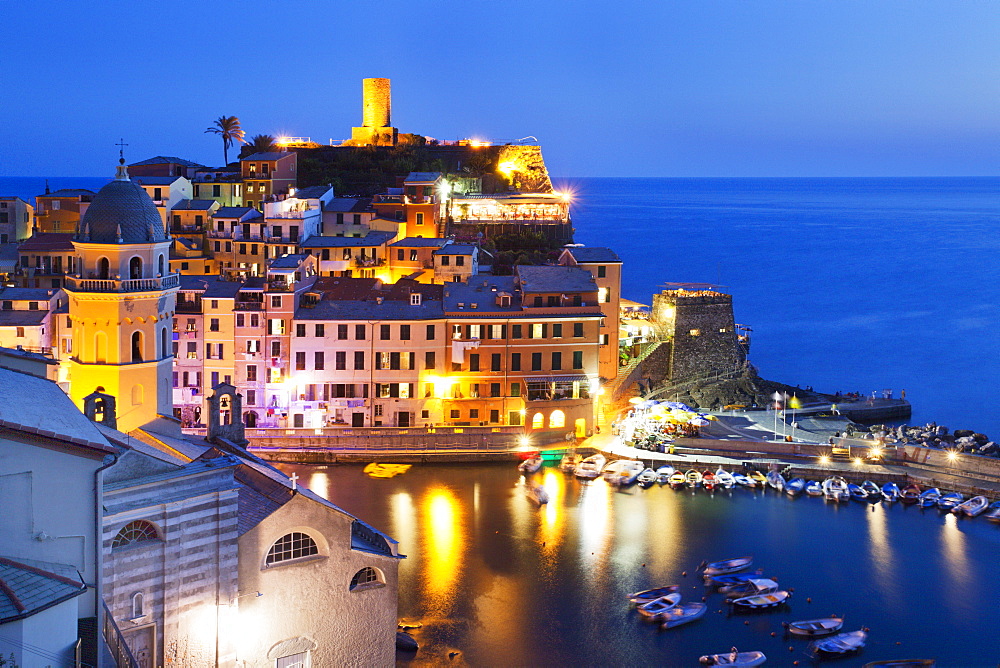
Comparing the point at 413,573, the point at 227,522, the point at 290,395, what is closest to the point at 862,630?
the point at 413,573

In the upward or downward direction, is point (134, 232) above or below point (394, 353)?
above

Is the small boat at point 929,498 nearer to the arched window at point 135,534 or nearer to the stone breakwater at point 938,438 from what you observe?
the stone breakwater at point 938,438

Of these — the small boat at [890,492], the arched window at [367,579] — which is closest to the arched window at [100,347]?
the arched window at [367,579]

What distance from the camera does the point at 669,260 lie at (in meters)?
105

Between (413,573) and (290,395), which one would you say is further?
(290,395)

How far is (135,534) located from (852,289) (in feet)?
288

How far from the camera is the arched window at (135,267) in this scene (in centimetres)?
2517

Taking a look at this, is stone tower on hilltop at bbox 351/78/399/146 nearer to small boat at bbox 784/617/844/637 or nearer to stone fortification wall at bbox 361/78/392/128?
stone fortification wall at bbox 361/78/392/128

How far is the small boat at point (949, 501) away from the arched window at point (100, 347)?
84.7 feet

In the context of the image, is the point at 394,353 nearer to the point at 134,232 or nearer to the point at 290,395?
the point at 290,395

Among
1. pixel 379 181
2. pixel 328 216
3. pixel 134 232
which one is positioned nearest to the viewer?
pixel 134 232

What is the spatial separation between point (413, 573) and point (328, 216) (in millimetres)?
30872

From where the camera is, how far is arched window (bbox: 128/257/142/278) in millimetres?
25172

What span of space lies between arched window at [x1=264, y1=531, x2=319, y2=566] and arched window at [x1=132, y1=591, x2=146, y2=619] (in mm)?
2196
